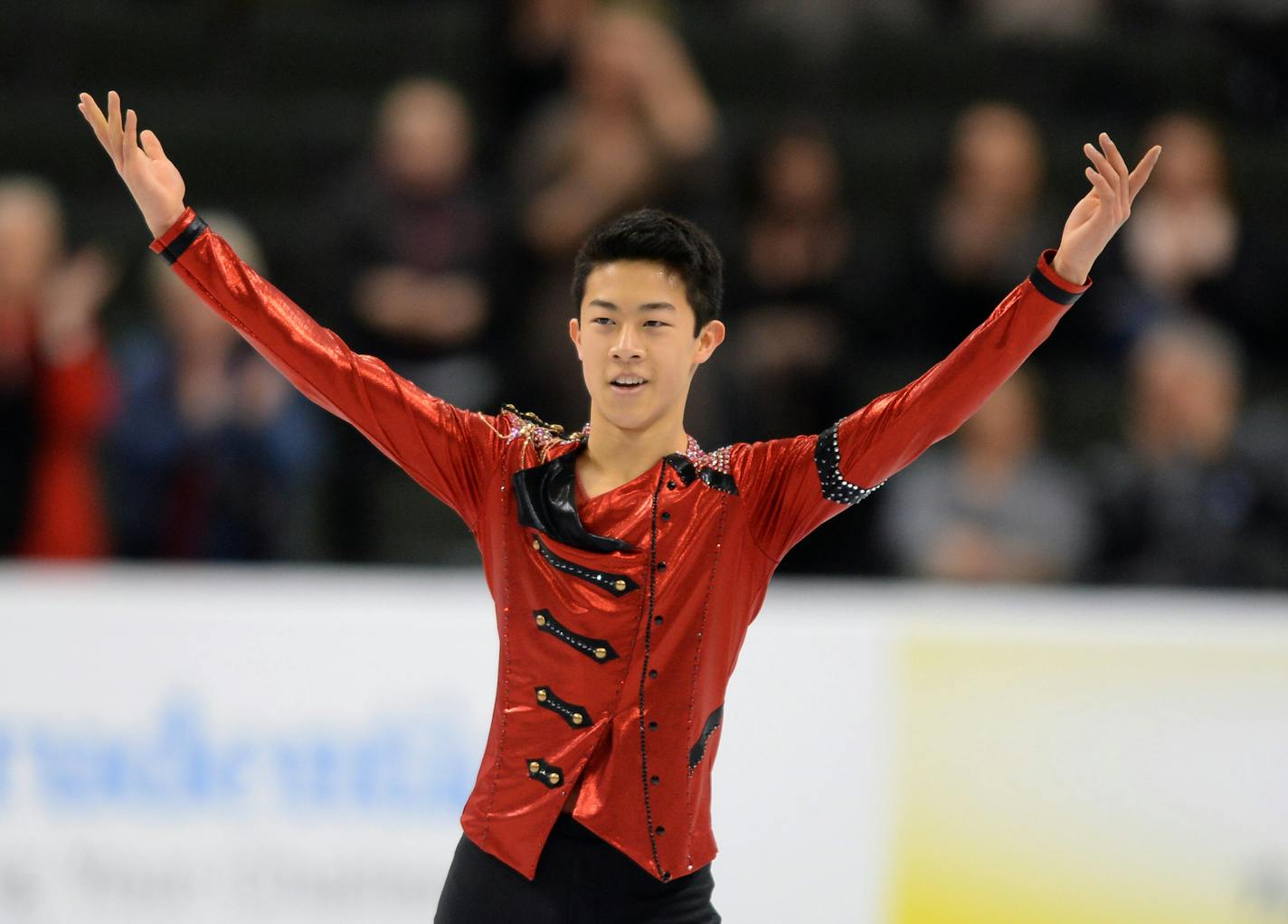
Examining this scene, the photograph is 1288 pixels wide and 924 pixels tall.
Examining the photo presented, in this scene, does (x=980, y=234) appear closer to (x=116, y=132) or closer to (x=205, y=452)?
(x=205, y=452)

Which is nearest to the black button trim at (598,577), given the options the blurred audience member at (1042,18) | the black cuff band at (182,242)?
the black cuff band at (182,242)

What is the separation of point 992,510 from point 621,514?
3.32m

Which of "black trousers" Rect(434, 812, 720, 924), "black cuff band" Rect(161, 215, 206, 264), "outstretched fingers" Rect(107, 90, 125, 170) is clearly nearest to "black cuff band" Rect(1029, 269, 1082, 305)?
"black trousers" Rect(434, 812, 720, 924)

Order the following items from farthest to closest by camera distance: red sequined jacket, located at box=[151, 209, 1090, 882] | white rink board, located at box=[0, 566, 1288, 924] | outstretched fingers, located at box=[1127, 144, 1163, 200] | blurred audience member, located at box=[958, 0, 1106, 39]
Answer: blurred audience member, located at box=[958, 0, 1106, 39], white rink board, located at box=[0, 566, 1288, 924], red sequined jacket, located at box=[151, 209, 1090, 882], outstretched fingers, located at box=[1127, 144, 1163, 200]

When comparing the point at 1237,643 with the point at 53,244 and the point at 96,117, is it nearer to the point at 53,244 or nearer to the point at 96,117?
the point at 96,117

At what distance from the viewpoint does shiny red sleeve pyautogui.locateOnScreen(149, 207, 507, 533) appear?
3.05 metres

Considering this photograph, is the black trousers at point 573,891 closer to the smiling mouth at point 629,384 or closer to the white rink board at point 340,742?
the smiling mouth at point 629,384

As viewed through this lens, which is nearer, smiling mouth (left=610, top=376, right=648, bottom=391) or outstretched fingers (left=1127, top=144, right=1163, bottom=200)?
outstretched fingers (left=1127, top=144, right=1163, bottom=200)

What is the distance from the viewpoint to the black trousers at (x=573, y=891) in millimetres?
2879

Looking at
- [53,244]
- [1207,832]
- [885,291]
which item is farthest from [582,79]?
[1207,832]

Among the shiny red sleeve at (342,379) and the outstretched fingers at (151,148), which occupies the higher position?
the outstretched fingers at (151,148)

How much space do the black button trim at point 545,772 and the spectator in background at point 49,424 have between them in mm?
3559

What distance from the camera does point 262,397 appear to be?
6.08m

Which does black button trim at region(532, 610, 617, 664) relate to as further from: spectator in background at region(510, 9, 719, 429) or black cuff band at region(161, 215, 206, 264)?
spectator in background at region(510, 9, 719, 429)
